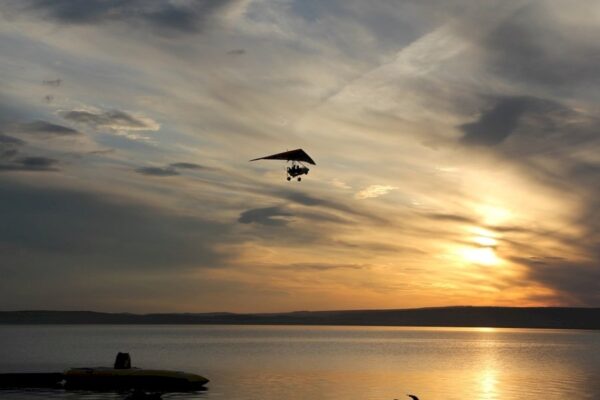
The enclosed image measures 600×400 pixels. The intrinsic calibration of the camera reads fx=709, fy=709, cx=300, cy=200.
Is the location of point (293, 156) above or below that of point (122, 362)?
above

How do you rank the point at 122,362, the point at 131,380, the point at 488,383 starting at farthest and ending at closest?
1. the point at 488,383
2. the point at 122,362
3. the point at 131,380

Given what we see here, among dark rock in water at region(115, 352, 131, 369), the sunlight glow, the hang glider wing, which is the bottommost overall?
the sunlight glow

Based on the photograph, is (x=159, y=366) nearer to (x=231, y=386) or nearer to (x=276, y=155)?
(x=231, y=386)

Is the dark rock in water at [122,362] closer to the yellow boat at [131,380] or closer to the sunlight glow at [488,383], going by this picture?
the yellow boat at [131,380]

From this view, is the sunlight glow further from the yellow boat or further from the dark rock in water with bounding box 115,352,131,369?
the dark rock in water with bounding box 115,352,131,369

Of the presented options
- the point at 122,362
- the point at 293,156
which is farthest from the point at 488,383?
the point at 122,362

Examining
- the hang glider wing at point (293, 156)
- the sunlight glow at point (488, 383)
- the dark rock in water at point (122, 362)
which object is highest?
the hang glider wing at point (293, 156)

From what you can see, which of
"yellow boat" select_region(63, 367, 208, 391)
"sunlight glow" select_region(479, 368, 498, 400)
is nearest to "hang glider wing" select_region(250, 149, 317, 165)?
"yellow boat" select_region(63, 367, 208, 391)

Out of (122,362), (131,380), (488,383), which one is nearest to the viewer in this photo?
(131,380)

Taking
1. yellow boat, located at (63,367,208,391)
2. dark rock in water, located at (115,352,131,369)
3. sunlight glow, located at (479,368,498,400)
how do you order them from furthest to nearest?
dark rock in water, located at (115,352,131,369) < sunlight glow, located at (479,368,498,400) < yellow boat, located at (63,367,208,391)

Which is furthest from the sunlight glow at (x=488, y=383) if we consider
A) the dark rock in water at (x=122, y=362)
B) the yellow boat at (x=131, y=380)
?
the dark rock in water at (x=122, y=362)

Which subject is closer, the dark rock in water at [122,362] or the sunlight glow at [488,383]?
the sunlight glow at [488,383]

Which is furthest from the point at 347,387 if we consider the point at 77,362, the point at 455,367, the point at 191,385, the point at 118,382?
the point at 77,362

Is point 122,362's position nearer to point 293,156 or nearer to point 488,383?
point 293,156
